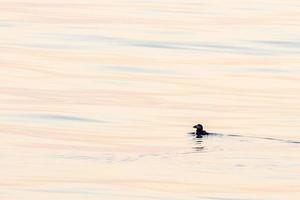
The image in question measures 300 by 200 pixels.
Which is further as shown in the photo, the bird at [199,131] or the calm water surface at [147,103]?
the bird at [199,131]

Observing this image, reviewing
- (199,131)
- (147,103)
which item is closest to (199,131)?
(199,131)

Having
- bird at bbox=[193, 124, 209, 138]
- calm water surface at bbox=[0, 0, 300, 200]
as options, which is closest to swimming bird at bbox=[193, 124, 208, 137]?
bird at bbox=[193, 124, 209, 138]

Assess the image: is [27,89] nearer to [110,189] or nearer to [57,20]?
[110,189]

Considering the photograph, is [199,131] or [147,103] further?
[147,103]

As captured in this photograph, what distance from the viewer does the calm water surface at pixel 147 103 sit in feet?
72.6

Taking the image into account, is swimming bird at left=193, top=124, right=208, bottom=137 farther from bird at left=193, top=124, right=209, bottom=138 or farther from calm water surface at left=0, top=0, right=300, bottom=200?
calm water surface at left=0, top=0, right=300, bottom=200

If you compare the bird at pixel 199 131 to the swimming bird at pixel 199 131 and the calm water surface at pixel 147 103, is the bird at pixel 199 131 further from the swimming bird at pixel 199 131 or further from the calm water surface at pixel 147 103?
the calm water surface at pixel 147 103

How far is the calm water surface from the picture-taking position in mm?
22141

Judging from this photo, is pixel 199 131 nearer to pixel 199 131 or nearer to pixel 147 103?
pixel 199 131

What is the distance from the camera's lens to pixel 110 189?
21.8 meters

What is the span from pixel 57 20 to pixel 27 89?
53.3ft

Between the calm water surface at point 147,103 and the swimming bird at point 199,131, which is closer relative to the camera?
the calm water surface at point 147,103

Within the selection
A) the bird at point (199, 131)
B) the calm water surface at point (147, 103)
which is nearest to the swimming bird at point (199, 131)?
the bird at point (199, 131)

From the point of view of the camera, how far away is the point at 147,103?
31.4 m
